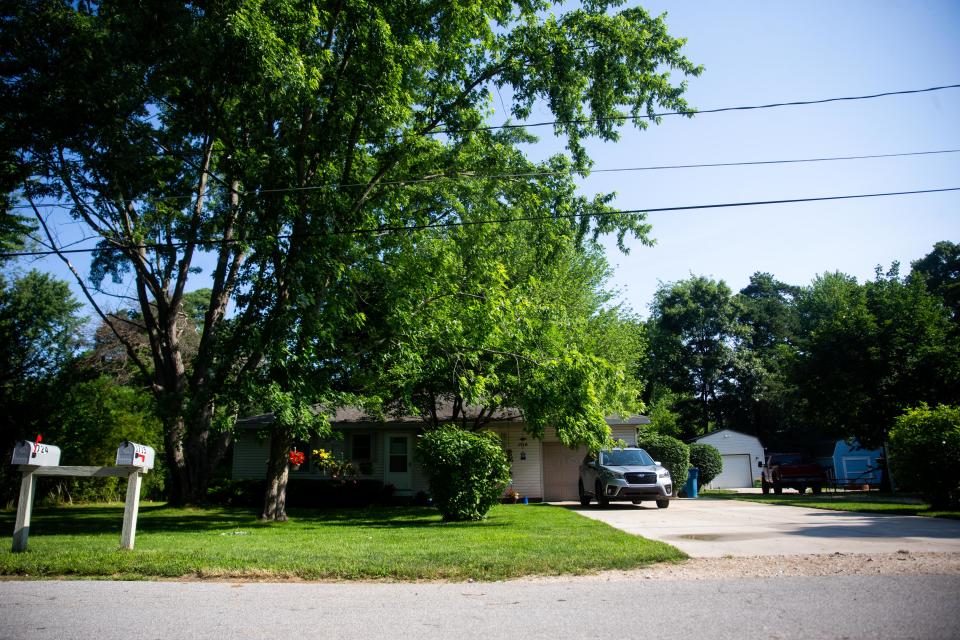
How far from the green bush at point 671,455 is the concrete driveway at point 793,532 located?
9307 mm

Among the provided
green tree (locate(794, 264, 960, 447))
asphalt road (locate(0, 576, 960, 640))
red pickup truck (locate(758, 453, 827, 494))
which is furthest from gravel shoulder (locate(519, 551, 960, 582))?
red pickup truck (locate(758, 453, 827, 494))

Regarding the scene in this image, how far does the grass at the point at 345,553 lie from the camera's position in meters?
6.69

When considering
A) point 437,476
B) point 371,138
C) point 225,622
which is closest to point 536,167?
point 371,138

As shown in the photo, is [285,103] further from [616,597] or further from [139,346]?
[139,346]

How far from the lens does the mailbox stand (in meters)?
8.07

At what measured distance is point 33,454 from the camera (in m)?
8.16

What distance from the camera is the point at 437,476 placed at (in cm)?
1292

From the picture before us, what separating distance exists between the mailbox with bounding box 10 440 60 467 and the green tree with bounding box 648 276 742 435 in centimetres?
4435

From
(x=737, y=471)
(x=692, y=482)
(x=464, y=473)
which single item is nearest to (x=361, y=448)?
(x=464, y=473)

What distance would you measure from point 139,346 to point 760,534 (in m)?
21.0

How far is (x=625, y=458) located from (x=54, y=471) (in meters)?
14.0

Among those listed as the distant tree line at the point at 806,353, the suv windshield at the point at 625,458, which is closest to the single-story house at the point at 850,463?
the distant tree line at the point at 806,353

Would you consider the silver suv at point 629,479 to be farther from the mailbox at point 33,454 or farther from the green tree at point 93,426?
the green tree at point 93,426

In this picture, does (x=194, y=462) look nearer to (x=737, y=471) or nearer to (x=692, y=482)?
(x=692, y=482)
